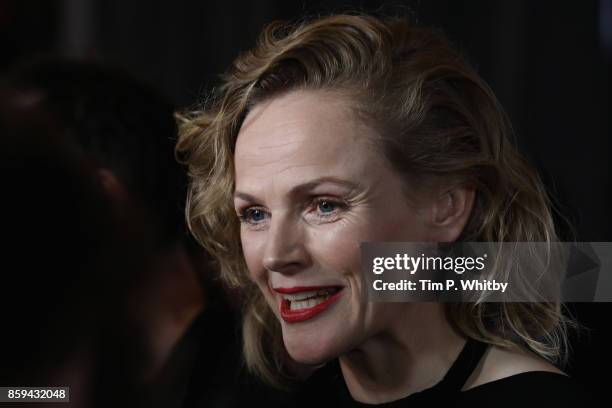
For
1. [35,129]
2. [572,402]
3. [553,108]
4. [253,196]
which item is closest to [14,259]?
[35,129]

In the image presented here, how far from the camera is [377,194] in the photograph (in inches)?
50.9

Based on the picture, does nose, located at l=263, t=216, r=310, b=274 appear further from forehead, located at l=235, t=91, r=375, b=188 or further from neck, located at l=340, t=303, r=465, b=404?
neck, located at l=340, t=303, r=465, b=404

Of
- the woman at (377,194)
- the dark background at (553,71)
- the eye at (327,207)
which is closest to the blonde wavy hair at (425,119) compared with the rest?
the woman at (377,194)

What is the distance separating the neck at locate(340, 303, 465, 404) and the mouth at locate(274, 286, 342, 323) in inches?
4.9

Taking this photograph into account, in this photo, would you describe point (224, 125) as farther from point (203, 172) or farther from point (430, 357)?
point (430, 357)

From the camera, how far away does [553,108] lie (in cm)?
200

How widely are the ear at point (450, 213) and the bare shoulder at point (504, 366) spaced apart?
0.20 meters

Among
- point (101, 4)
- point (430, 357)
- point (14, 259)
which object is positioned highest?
point (101, 4)

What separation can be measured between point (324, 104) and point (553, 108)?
0.87m

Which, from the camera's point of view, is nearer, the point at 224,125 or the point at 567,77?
the point at 224,125

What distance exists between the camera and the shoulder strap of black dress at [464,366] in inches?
52.8

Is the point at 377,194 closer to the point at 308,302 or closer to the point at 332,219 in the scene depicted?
the point at 332,219

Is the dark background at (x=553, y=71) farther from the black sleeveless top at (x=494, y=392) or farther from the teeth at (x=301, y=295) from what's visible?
the teeth at (x=301, y=295)

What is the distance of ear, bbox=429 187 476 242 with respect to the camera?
1351mm
